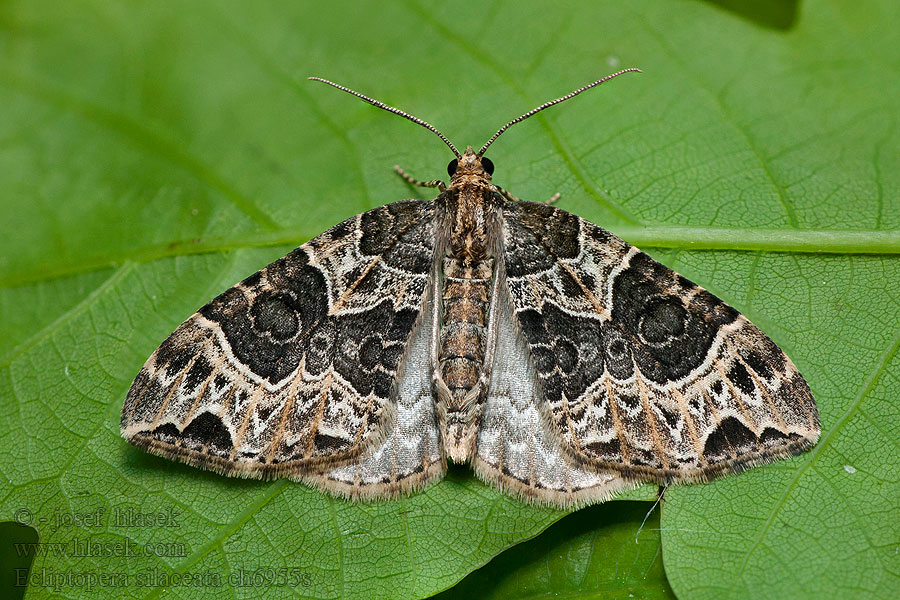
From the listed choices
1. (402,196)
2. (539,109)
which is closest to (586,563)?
(402,196)

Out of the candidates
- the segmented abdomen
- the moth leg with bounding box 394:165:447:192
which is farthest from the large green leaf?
the segmented abdomen

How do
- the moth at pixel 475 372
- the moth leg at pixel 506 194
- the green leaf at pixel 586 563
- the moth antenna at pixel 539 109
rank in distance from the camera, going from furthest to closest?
the moth leg at pixel 506 194 < the moth antenna at pixel 539 109 < the green leaf at pixel 586 563 < the moth at pixel 475 372

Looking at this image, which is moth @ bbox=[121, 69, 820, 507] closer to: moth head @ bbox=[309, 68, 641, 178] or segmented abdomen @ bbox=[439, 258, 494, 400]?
segmented abdomen @ bbox=[439, 258, 494, 400]

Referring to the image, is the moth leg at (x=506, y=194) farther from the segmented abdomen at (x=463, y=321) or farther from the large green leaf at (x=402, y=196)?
the segmented abdomen at (x=463, y=321)

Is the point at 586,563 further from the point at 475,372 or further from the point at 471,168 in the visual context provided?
the point at 471,168

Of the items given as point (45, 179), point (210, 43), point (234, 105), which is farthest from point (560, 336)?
point (45, 179)

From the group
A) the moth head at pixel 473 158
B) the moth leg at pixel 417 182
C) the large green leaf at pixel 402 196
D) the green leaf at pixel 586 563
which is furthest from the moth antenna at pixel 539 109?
the green leaf at pixel 586 563
